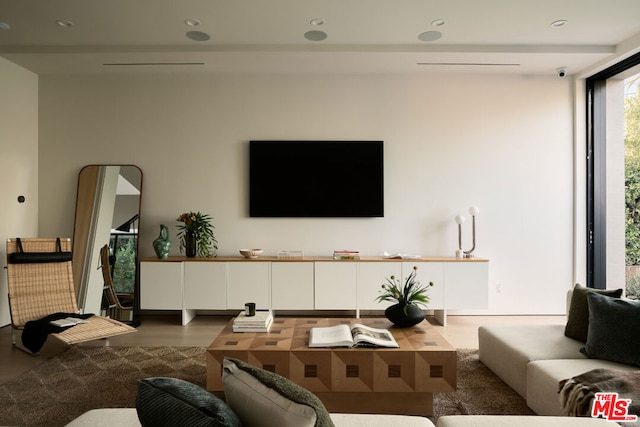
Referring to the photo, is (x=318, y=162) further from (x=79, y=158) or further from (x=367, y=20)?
(x=79, y=158)

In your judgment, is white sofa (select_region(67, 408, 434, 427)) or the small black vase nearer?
white sofa (select_region(67, 408, 434, 427))

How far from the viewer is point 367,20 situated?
3.78 meters

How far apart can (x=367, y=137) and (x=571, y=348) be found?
9.96 feet

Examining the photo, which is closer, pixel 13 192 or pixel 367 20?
pixel 367 20

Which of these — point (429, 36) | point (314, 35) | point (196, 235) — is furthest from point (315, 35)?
point (196, 235)

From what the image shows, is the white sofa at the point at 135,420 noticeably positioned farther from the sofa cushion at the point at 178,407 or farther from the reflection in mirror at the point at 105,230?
the reflection in mirror at the point at 105,230

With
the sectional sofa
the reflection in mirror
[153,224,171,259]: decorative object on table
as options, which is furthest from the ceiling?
the sectional sofa

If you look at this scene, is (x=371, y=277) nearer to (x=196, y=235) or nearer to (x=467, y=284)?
(x=467, y=284)

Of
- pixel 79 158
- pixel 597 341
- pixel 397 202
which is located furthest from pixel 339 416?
pixel 79 158

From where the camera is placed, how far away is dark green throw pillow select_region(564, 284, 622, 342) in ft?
9.05

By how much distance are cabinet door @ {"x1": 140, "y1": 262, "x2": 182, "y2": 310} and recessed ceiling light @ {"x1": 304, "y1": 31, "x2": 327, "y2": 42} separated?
2.52 meters

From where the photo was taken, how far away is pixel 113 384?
117 inches

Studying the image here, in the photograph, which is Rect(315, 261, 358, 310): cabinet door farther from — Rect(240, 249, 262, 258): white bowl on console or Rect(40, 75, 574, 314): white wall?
Rect(240, 249, 262, 258): white bowl on console

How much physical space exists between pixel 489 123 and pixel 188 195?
3399 millimetres
